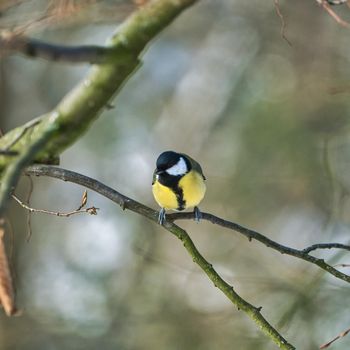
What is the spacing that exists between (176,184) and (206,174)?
3405 mm

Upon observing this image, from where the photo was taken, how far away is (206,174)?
20.7 ft

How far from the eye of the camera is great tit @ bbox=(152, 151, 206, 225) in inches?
115

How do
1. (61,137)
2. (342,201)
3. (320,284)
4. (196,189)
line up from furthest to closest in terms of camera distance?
(342,201) → (320,284) → (196,189) → (61,137)

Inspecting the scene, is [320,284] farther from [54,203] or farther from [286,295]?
[54,203]

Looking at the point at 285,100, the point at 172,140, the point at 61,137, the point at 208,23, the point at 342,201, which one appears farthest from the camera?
the point at 208,23

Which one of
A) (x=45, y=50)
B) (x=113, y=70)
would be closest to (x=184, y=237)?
(x=113, y=70)

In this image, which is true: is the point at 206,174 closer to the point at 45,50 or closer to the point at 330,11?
the point at 330,11

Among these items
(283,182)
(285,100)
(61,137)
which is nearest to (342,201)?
(283,182)

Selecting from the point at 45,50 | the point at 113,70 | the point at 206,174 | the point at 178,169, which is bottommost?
the point at 206,174

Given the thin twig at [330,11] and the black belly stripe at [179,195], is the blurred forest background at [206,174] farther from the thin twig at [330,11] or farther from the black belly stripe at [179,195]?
the thin twig at [330,11]

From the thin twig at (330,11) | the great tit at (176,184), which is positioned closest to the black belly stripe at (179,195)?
the great tit at (176,184)

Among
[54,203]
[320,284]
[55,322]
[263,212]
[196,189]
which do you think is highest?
[196,189]

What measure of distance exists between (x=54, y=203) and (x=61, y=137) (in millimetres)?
5533

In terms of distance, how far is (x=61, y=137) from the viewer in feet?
4.44
